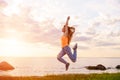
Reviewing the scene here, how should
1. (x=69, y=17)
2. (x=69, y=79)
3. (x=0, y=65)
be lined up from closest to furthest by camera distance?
1. (x=69, y=17)
2. (x=69, y=79)
3. (x=0, y=65)

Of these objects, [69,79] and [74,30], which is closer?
Result: [74,30]

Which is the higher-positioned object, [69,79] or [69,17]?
[69,17]

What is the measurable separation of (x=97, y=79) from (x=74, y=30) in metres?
12.4

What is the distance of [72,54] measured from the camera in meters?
21.9

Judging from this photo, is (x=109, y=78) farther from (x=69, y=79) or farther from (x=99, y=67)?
(x=99, y=67)

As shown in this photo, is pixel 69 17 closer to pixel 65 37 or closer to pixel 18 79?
pixel 65 37

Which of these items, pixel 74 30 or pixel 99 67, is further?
pixel 99 67

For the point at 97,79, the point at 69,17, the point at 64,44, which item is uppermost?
the point at 69,17

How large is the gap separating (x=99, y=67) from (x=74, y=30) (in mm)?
80246

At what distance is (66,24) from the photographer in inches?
853

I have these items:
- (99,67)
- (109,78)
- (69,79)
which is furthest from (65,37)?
(99,67)

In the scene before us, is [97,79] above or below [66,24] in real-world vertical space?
below

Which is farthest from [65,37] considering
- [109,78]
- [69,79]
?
[109,78]

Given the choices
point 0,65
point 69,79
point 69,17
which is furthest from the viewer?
point 0,65
